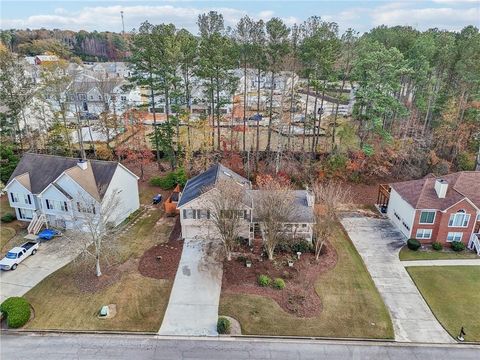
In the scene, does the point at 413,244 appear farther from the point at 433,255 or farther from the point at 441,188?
the point at 441,188

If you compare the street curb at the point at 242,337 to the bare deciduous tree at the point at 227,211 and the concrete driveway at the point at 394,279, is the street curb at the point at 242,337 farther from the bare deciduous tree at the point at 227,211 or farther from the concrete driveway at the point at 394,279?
the bare deciduous tree at the point at 227,211

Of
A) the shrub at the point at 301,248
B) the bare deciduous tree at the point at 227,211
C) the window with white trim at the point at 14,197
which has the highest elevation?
the bare deciduous tree at the point at 227,211

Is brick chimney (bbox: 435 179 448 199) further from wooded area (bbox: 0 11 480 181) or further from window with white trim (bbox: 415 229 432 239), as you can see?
wooded area (bbox: 0 11 480 181)

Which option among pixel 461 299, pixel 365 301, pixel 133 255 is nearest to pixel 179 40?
pixel 133 255

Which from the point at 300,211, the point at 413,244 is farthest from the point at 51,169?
the point at 413,244

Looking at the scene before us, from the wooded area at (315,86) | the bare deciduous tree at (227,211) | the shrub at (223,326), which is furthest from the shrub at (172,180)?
the shrub at (223,326)

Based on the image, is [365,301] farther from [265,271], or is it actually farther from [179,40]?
[179,40]
